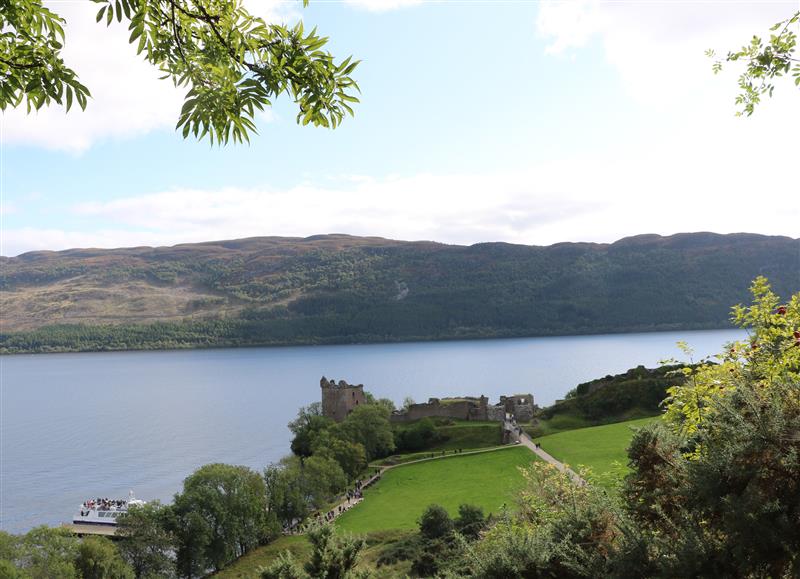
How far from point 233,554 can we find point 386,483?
1374 cm

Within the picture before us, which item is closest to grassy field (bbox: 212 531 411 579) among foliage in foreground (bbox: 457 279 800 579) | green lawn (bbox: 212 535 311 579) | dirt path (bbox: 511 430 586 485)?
green lawn (bbox: 212 535 311 579)

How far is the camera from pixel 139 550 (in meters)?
33.5

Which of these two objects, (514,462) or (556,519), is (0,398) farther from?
(556,519)

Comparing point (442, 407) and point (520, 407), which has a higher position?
point (520, 407)

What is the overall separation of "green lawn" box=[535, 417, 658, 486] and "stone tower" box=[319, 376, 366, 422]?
956 inches

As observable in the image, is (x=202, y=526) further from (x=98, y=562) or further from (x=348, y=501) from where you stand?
(x=348, y=501)

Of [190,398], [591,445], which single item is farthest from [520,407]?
[190,398]

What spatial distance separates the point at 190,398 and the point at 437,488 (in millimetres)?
Result: 83427

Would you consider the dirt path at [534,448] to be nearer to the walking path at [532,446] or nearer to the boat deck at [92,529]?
the walking path at [532,446]

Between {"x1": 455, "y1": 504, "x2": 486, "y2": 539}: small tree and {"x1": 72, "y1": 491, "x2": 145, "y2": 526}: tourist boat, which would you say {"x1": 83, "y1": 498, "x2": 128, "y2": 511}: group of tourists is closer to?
{"x1": 72, "y1": 491, "x2": 145, "y2": 526}: tourist boat

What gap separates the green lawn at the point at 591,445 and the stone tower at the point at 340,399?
24.3m

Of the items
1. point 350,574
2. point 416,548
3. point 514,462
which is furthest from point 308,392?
point 350,574

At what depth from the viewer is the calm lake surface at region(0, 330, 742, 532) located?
59781 millimetres

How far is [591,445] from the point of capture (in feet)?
136
